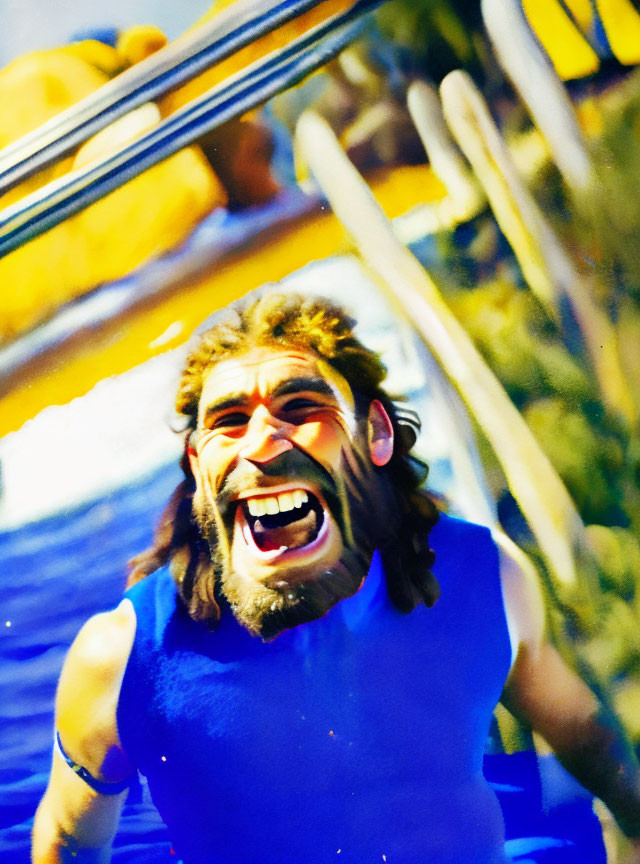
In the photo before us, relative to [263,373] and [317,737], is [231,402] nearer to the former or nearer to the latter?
[263,373]

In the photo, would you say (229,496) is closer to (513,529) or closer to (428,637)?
(428,637)

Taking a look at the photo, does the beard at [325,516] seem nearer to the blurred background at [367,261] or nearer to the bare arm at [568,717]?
the blurred background at [367,261]

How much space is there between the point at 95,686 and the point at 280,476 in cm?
56

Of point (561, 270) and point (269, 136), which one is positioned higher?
point (269, 136)

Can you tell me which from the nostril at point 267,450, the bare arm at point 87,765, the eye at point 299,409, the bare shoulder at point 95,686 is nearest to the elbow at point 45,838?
the bare arm at point 87,765

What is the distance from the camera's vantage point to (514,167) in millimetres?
1625

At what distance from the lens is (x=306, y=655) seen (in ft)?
4.84

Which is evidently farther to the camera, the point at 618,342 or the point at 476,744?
the point at 618,342

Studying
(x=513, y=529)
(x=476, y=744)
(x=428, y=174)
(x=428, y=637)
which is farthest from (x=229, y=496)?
(x=428, y=174)

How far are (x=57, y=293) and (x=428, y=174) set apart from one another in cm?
84

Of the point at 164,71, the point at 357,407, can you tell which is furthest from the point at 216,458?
the point at 164,71

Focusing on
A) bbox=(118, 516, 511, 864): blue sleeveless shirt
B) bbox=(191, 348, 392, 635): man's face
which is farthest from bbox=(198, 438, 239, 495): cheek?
bbox=(118, 516, 511, 864): blue sleeveless shirt

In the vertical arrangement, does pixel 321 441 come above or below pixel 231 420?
below

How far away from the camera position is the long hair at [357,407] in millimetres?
1521
